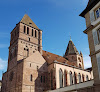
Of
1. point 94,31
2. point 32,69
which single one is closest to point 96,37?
point 94,31

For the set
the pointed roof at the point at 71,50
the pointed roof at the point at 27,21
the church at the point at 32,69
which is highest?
the pointed roof at the point at 27,21

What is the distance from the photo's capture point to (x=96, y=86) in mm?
12453

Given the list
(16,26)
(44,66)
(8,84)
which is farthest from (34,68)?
(16,26)

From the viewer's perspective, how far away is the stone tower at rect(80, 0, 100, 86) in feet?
42.1

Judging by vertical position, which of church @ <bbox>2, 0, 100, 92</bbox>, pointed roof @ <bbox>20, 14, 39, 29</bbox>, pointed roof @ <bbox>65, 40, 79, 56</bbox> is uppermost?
pointed roof @ <bbox>20, 14, 39, 29</bbox>

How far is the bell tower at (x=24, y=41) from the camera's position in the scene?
32787mm

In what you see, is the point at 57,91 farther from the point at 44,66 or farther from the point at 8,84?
the point at 8,84

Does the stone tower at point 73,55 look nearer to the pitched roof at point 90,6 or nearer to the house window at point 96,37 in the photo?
the pitched roof at point 90,6

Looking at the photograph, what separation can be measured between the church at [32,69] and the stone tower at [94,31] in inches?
419

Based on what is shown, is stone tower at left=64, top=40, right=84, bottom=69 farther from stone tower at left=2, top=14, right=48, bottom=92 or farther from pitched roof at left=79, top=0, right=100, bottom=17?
pitched roof at left=79, top=0, right=100, bottom=17

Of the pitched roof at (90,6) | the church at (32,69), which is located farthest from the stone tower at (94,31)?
the church at (32,69)

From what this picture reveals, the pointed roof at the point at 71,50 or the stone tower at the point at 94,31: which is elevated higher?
the pointed roof at the point at 71,50

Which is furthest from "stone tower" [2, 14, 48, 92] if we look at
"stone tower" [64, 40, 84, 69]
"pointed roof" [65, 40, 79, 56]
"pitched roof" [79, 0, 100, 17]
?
"pitched roof" [79, 0, 100, 17]

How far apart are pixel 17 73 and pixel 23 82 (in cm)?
362
